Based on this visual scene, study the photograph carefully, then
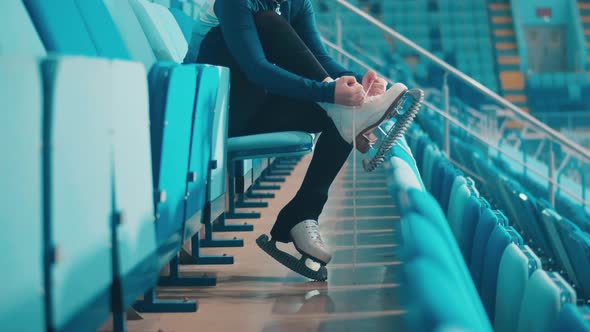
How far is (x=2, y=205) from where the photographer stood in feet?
1.45

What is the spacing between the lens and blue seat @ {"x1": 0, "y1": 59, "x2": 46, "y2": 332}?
44cm

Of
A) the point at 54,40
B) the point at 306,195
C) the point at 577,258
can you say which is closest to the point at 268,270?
the point at 306,195

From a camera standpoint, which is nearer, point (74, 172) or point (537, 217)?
point (74, 172)

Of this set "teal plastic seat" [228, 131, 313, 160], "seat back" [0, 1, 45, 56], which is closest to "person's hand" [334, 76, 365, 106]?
"teal plastic seat" [228, 131, 313, 160]

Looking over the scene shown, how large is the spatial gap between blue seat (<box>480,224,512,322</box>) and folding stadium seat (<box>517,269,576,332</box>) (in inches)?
5.3

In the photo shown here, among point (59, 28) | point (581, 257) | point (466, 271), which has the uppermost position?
point (59, 28)

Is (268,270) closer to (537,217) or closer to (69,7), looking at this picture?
(69,7)

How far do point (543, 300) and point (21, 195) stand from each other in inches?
16.0

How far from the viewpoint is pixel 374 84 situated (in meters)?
1.03

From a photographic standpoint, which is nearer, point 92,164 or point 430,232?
point 430,232

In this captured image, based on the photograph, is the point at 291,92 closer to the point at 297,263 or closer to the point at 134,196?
the point at 297,263

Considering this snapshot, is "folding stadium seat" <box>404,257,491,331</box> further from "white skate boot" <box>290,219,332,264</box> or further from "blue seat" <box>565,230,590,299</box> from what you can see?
"blue seat" <box>565,230,590,299</box>

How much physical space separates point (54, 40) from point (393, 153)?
0.38 meters

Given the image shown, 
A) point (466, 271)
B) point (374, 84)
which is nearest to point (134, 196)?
point (466, 271)
